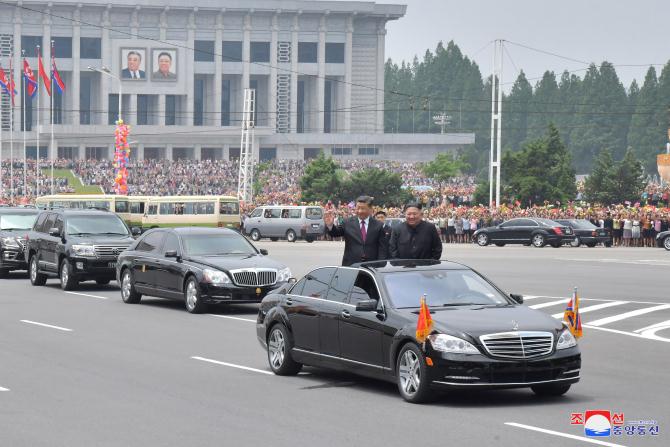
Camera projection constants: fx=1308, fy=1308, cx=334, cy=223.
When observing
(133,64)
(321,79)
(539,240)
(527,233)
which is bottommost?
(539,240)

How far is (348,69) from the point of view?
529ft

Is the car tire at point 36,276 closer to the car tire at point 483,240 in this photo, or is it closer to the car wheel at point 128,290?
the car wheel at point 128,290

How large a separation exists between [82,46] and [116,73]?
326 inches

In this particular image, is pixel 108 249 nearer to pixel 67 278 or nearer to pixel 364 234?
pixel 67 278

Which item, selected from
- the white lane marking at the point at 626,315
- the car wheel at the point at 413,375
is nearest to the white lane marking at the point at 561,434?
the car wheel at the point at 413,375

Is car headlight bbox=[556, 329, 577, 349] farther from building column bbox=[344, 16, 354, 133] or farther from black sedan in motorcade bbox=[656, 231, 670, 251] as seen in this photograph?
building column bbox=[344, 16, 354, 133]

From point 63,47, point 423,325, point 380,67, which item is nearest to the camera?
point 423,325

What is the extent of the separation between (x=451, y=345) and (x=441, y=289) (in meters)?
1.34

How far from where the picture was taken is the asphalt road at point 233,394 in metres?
10.5

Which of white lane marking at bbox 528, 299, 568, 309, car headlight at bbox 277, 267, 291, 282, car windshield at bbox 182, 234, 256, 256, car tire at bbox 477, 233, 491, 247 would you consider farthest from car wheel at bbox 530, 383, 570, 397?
car tire at bbox 477, 233, 491, 247

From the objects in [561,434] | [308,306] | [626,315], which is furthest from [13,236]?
[561,434]

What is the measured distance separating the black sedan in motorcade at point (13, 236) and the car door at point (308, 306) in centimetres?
1986

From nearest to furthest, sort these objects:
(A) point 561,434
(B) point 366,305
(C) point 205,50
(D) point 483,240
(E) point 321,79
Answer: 1. (A) point 561,434
2. (B) point 366,305
3. (D) point 483,240
4. (C) point 205,50
5. (E) point 321,79

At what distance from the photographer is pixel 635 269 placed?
36938 millimetres
